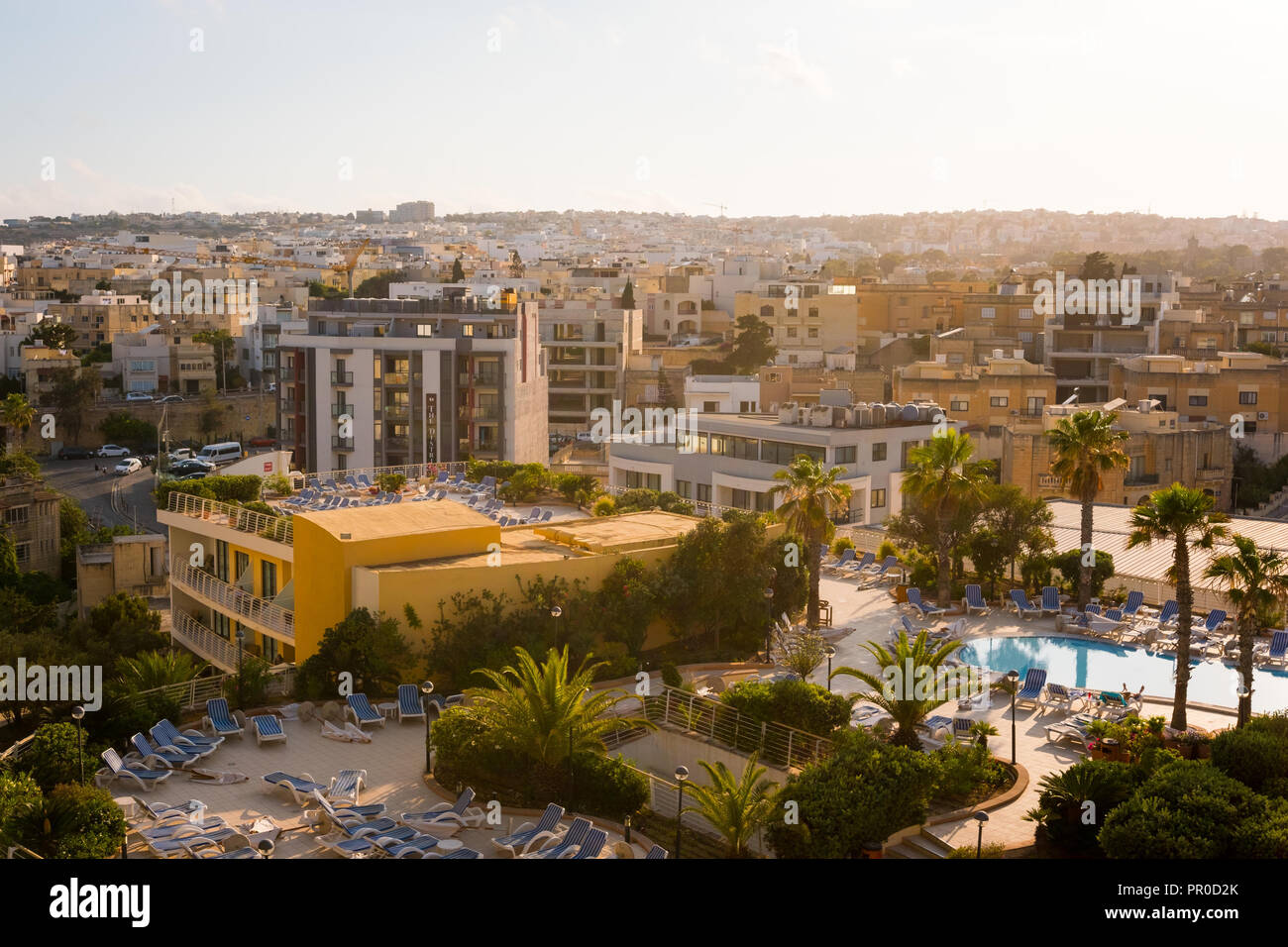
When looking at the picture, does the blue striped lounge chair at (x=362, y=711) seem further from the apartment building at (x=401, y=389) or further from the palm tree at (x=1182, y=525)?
the apartment building at (x=401, y=389)

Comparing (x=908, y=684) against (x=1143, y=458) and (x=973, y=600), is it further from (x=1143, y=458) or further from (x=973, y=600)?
(x=1143, y=458)

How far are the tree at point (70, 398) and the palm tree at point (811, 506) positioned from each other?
67721 mm

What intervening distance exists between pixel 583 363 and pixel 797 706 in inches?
2504

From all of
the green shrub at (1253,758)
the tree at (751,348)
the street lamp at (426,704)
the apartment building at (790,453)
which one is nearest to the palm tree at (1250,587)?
the green shrub at (1253,758)

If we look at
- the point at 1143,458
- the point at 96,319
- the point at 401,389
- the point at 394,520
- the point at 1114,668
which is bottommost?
the point at 1114,668

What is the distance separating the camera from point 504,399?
186 feet

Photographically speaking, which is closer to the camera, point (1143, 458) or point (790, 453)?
point (790, 453)

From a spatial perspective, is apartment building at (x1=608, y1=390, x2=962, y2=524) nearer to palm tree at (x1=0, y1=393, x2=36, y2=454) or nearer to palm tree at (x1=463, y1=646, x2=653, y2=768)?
palm tree at (x1=463, y1=646, x2=653, y2=768)

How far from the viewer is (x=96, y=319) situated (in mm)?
100938

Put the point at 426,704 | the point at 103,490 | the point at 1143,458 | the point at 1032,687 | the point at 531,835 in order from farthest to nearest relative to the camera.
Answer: the point at 103,490
the point at 1143,458
the point at 1032,687
the point at 426,704
the point at 531,835

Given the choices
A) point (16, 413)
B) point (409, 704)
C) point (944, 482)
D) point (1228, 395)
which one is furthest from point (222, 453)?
point (409, 704)

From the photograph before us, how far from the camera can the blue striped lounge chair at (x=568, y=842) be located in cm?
1503

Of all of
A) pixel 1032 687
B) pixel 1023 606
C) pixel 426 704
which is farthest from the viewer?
pixel 1023 606

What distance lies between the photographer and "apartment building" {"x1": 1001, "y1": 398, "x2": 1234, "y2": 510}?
48.9m
